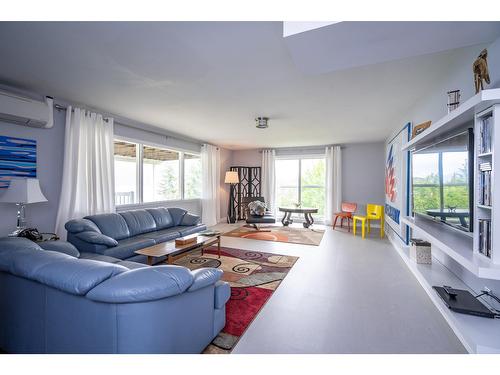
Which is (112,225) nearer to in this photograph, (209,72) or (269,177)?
(209,72)

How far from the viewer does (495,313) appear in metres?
1.64

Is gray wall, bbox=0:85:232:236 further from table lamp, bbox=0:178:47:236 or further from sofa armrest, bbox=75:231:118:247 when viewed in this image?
sofa armrest, bbox=75:231:118:247

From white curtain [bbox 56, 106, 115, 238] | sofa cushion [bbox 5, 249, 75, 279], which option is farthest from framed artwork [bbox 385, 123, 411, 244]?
white curtain [bbox 56, 106, 115, 238]

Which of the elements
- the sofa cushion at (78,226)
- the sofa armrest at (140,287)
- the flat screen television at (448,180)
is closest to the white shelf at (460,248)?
the flat screen television at (448,180)

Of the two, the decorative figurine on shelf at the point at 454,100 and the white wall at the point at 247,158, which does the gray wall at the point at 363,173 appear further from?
the decorative figurine on shelf at the point at 454,100

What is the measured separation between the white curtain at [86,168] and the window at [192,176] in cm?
234

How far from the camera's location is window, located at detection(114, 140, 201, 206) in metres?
4.51

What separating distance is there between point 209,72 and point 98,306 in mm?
2184

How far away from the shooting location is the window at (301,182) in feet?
24.0

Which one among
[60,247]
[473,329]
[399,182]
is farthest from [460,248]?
[60,247]

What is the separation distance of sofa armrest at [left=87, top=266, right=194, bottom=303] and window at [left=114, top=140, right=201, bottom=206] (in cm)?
358
